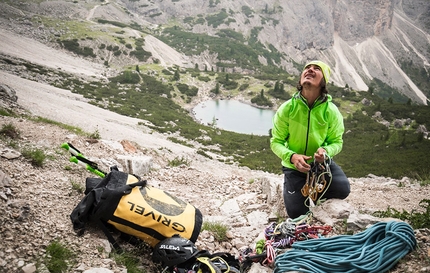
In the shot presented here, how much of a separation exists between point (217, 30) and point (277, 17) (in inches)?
1582

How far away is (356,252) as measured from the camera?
2447 millimetres

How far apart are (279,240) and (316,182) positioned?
105 centimetres

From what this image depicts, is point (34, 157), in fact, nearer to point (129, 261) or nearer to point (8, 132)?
point (8, 132)

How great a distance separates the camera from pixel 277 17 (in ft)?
437

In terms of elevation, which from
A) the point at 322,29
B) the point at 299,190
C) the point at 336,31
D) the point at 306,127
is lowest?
the point at 299,190

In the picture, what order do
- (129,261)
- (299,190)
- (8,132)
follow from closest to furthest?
(129,261)
(299,190)
(8,132)

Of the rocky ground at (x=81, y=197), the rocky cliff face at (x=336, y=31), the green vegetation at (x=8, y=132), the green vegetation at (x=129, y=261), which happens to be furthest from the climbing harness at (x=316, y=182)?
the rocky cliff face at (x=336, y=31)

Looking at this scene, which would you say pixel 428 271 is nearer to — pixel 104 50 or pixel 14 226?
pixel 14 226

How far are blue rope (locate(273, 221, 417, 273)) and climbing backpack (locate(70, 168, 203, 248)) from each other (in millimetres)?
1233

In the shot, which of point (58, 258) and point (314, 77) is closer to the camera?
point (58, 258)

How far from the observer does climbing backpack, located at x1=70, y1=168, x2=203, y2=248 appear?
298 cm

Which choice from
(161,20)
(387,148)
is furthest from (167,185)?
(161,20)

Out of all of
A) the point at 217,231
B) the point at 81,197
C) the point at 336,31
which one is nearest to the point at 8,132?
the point at 81,197

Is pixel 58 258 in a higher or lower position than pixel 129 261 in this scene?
higher
